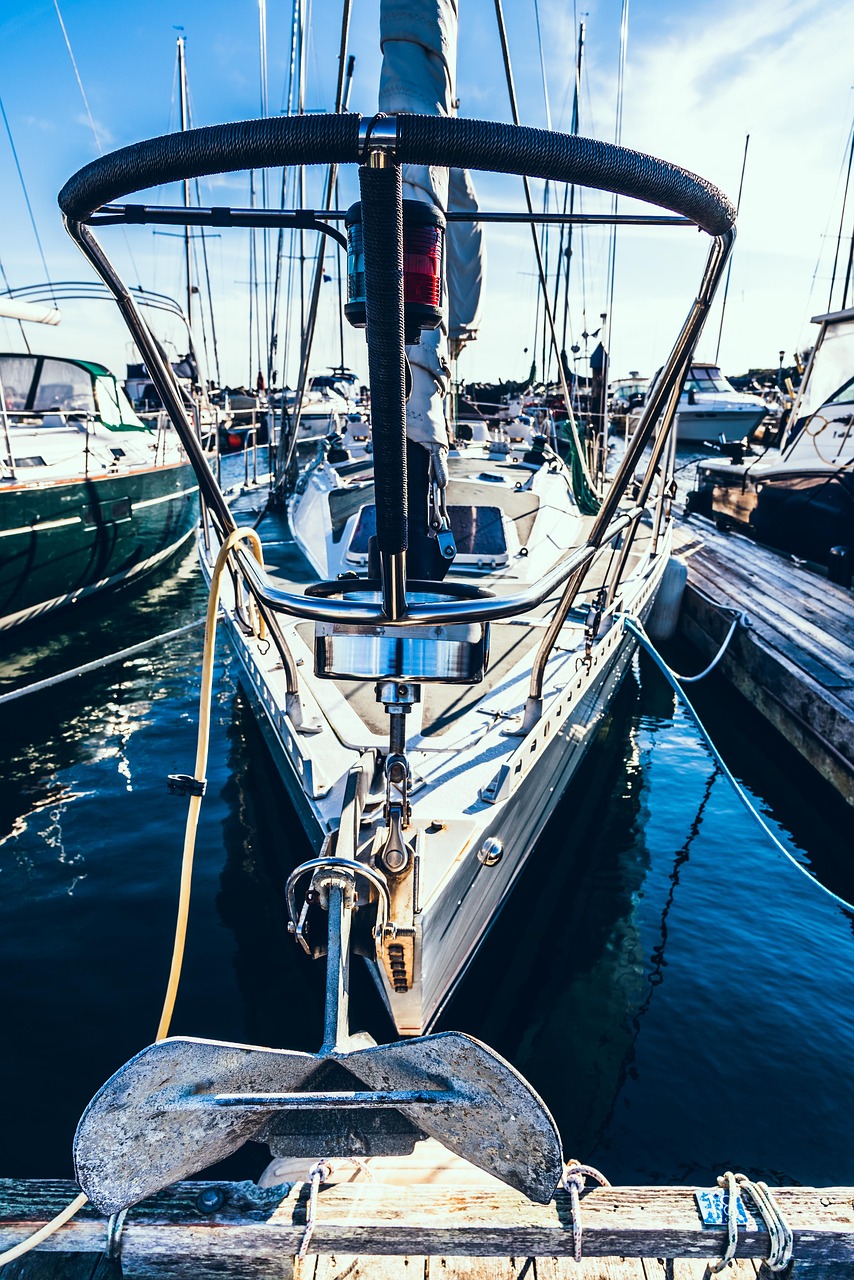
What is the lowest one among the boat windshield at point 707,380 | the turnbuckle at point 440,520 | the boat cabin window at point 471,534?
the boat cabin window at point 471,534

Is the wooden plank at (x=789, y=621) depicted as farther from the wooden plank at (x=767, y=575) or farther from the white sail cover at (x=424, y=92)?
the white sail cover at (x=424, y=92)

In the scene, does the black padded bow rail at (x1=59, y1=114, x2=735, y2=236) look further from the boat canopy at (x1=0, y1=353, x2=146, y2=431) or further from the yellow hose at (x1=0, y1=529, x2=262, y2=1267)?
the boat canopy at (x1=0, y1=353, x2=146, y2=431)

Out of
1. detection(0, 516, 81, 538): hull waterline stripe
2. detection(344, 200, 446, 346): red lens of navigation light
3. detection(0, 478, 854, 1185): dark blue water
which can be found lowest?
detection(0, 478, 854, 1185): dark blue water

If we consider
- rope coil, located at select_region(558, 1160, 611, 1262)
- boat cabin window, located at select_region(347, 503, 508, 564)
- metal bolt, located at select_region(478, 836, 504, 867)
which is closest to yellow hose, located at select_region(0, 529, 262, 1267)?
metal bolt, located at select_region(478, 836, 504, 867)

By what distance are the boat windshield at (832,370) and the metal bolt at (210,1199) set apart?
581 inches

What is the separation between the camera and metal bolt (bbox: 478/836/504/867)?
3.30 metres

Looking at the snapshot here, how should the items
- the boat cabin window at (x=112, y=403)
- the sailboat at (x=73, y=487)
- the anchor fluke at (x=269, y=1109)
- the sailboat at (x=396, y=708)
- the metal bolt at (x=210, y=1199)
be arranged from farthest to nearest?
the boat cabin window at (x=112, y=403), the sailboat at (x=73, y=487), the metal bolt at (x=210, y=1199), the anchor fluke at (x=269, y=1109), the sailboat at (x=396, y=708)

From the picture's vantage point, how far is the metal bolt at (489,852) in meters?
3.30

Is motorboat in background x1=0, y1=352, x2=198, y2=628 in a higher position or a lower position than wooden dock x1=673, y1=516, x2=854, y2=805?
higher

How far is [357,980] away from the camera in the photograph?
126 inches

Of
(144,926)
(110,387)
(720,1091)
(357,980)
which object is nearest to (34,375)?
(110,387)

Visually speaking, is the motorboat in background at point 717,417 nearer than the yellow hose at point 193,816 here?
No

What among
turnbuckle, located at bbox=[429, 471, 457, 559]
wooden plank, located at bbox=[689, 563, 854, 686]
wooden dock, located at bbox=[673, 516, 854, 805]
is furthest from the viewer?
wooden plank, located at bbox=[689, 563, 854, 686]

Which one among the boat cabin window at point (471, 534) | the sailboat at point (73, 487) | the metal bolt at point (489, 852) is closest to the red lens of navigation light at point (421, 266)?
the metal bolt at point (489, 852)
